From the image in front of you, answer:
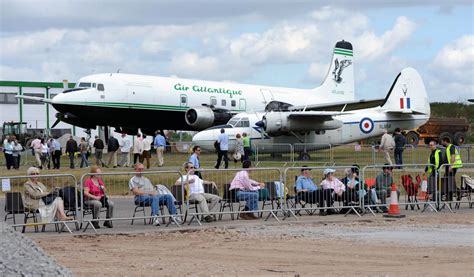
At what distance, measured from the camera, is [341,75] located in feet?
159

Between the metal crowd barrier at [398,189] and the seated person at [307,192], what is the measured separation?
925mm

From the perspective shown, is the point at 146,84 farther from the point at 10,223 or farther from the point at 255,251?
the point at 255,251

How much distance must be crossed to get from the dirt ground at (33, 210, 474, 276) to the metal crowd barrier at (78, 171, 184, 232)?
3.36 feet

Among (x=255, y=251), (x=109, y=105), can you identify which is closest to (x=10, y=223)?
(x=255, y=251)

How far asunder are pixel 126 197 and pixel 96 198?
22.5ft

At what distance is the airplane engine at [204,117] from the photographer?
126ft

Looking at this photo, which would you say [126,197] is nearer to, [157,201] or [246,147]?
[157,201]

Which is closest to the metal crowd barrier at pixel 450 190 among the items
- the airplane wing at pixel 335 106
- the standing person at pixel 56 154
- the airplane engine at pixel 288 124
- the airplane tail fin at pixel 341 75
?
the airplane engine at pixel 288 124

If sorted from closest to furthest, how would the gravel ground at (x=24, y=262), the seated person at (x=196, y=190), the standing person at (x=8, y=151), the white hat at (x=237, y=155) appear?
the gravel ground at (x=24, y=262) < the seated person at (x=196, y=190) < the white hat at (x=237, y=155) < the standing person at (x=8, y=151)

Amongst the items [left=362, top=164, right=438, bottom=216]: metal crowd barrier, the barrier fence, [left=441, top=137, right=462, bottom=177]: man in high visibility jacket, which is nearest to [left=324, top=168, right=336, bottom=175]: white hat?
the barrier fence

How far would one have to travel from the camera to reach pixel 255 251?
484 inches

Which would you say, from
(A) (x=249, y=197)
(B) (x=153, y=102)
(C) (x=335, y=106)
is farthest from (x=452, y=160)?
(C) (x=335, y=106)

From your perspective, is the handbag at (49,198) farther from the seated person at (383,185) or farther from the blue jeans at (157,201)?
the seated person at (383,185)

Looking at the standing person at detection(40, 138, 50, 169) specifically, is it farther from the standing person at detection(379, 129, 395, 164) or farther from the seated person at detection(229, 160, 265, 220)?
the seated person at detection(229, 160, 265, 220)
